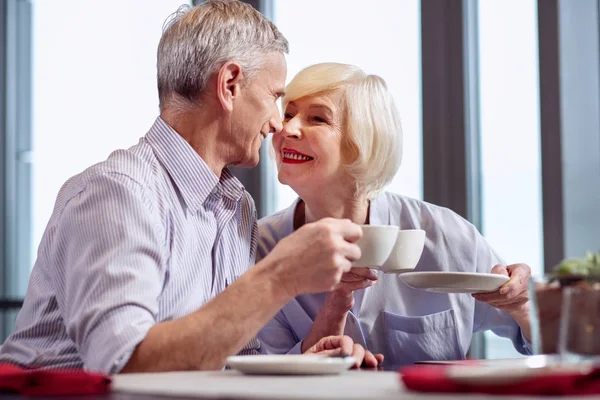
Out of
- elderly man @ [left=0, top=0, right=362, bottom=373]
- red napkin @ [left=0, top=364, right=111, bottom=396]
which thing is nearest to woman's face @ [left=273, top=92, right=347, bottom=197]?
elderly man @ [left=0, top=0, right=362, bottom=373]

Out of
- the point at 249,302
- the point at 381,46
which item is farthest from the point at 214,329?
the point at 381,46

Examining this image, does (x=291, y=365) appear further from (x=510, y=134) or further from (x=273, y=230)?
(x=510, y=134)

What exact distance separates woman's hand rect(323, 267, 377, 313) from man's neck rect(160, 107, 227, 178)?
40 centimetres

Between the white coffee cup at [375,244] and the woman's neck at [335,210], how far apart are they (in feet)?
2.35

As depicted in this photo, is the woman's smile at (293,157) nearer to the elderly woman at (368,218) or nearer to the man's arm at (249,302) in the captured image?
the elderly woman at (368,218)

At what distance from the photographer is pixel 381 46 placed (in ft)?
10.6

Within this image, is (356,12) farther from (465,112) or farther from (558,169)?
(558,169)

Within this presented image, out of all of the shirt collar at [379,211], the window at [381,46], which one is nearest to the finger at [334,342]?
the shirt collar at [379,211]

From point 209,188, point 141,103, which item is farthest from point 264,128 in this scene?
point 141,103

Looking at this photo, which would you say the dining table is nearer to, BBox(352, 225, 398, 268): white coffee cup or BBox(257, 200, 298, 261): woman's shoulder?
BBox(352, 225, 398, 268): white coffee cup

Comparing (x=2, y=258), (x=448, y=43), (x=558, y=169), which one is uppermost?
(x=448, y=43)

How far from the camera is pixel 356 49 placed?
10.8ft

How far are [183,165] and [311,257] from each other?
0.45 metres

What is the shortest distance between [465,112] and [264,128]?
124cm
